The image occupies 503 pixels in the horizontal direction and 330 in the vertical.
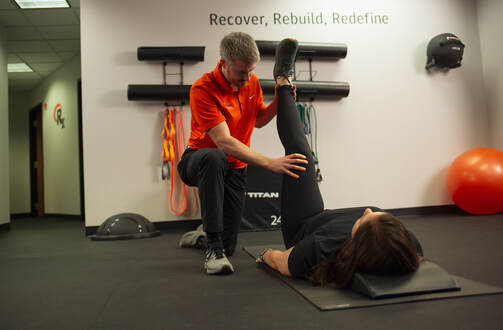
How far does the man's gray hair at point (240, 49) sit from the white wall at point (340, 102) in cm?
215

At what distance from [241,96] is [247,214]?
5.68ft

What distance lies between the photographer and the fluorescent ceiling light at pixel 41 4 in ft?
14.5

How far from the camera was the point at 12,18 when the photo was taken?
4.75 meters

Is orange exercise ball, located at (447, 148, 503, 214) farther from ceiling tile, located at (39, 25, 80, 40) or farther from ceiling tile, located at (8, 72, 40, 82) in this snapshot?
ceiling tile, located at (8, 72, 40, 82)

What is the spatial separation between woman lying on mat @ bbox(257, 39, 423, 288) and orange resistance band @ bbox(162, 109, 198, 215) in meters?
2.01

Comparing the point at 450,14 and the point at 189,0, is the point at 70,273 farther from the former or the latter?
the point at 450,14

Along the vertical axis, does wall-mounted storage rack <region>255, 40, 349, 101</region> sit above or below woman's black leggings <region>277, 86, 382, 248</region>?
above

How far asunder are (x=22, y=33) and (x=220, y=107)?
174 inches

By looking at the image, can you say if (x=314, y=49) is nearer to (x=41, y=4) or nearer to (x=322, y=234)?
(x=322, y=234)

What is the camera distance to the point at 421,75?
436 centimetres

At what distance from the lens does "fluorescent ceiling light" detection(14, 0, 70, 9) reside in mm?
4430

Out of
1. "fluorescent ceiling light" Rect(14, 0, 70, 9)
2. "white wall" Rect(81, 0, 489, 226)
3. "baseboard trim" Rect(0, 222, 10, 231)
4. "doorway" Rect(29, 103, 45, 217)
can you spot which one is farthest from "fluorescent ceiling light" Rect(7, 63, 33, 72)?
"white wall" Rect(81, 0, 489, 226)

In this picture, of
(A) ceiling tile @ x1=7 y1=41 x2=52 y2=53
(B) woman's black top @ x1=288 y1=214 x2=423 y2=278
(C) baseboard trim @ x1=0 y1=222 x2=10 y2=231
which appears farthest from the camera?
(A) ceiling tile @ x1=7 y1=41 x2=52 y2=53

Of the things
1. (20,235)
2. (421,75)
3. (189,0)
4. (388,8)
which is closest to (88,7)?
(189,0)
